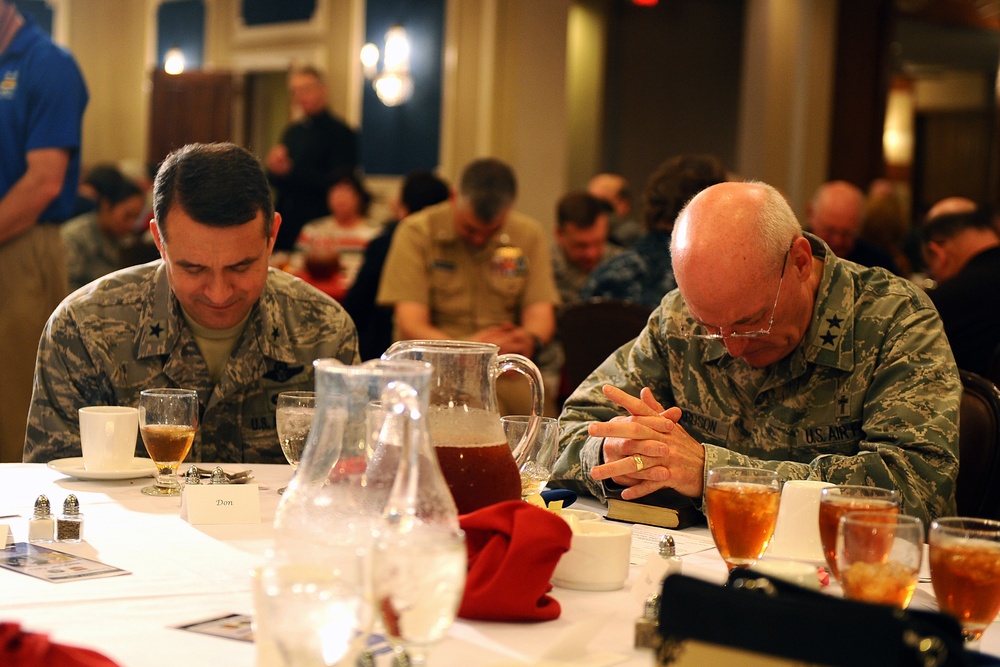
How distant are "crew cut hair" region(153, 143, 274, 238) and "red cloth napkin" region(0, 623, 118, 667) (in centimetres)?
131

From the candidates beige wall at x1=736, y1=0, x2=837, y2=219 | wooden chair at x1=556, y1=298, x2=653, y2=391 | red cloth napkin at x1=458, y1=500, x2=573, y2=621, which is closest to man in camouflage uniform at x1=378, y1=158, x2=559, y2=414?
wooden chair at x1=556, y1=298, x2=653, y2=391

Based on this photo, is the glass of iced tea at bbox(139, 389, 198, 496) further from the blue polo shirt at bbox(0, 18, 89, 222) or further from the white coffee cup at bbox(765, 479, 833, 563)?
the blue polo shirt at bbox(0, 18, 89, 222)

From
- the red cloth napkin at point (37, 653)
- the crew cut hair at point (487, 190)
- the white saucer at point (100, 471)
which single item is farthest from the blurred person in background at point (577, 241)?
the red cloth napkin at point (37, 653)

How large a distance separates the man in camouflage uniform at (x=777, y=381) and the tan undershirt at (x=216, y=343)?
74 cm

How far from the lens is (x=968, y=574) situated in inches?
44.4

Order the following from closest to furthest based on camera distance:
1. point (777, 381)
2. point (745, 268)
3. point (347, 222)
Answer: point (745, 268) → point (777, 381) → point (347, 222)

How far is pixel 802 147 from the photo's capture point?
984 cm

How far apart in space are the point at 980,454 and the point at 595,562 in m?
1.06

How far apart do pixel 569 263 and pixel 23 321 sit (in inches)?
120

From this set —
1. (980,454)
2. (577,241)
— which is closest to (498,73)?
(577,241)

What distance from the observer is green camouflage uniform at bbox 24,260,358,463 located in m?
2.26

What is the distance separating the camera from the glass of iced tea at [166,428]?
1787 millimetres

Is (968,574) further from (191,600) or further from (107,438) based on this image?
(107,438)

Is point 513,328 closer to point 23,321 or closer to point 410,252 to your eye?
point 410,252
